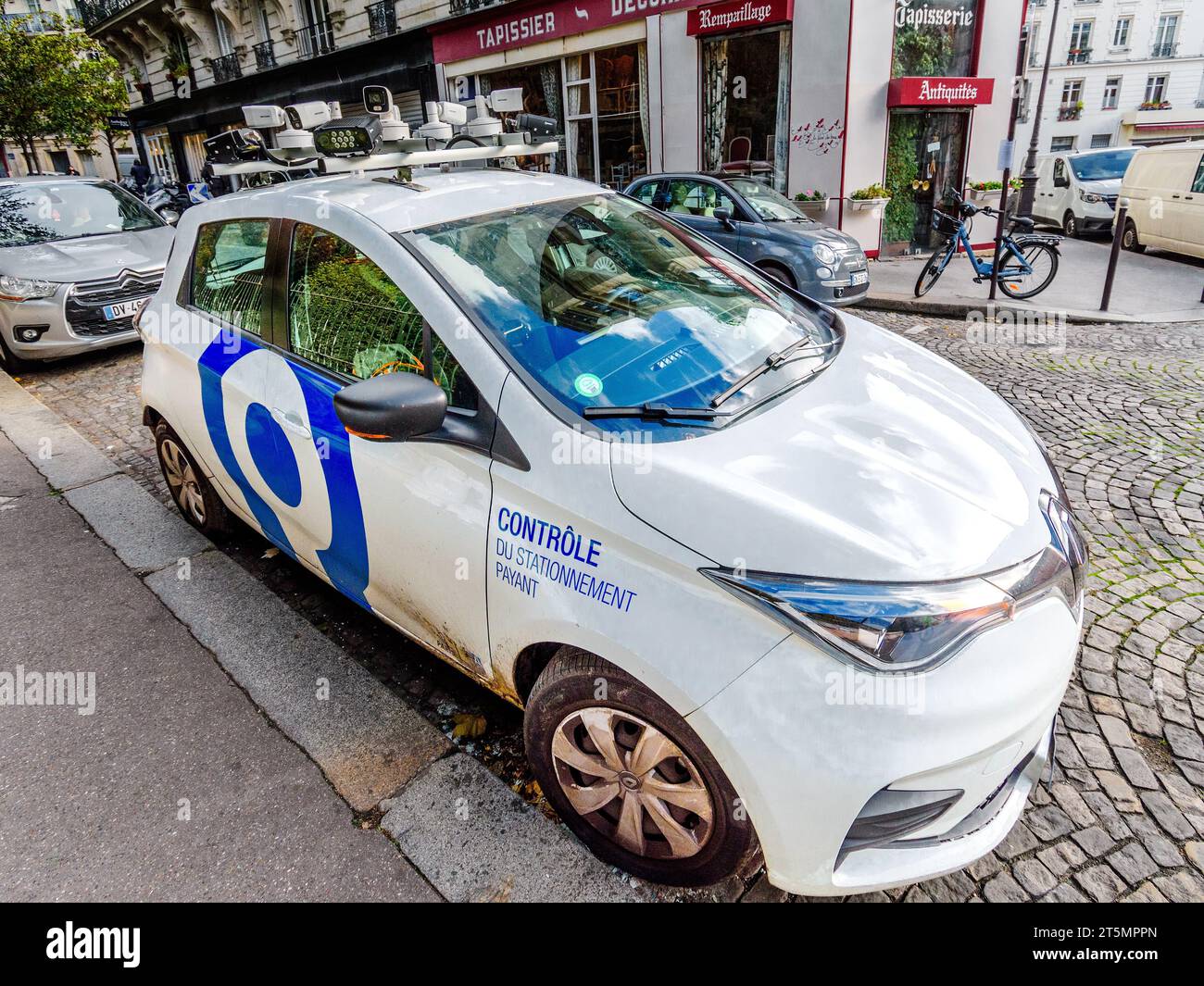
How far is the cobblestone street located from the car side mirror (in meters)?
1.25

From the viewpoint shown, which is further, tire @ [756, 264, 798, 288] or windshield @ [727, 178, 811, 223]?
windshield @ [727, 178, 811, 223]

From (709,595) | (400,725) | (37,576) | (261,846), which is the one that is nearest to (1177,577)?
(709,595)

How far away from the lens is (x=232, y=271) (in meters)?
3.25

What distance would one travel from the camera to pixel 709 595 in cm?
173

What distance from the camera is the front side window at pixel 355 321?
229cm

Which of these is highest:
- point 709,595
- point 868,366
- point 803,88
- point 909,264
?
point 803,88

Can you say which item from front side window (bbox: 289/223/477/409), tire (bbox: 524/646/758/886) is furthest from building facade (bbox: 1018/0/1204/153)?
tire (bbox: 524/646/758/886)

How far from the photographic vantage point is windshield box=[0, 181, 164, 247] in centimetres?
782

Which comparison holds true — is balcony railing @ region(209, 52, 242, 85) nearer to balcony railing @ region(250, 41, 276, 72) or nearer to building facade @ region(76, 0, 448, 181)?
building facade @ region(76, 0, 448, 181)

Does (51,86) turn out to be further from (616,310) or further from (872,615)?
(872,615)

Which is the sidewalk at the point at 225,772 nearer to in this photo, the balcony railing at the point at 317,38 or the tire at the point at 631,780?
the tire at the point at 631,780

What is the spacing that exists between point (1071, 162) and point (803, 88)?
23.4 ft

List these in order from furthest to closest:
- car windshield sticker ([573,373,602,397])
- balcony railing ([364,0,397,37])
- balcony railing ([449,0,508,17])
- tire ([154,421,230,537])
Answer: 1. balcony railing ([364,0,397,37])
2. balcony railing ([449,0,508,17])
3. tire ([154,421,230,537])
4. car windshield sticker ([573,373,602,397])
